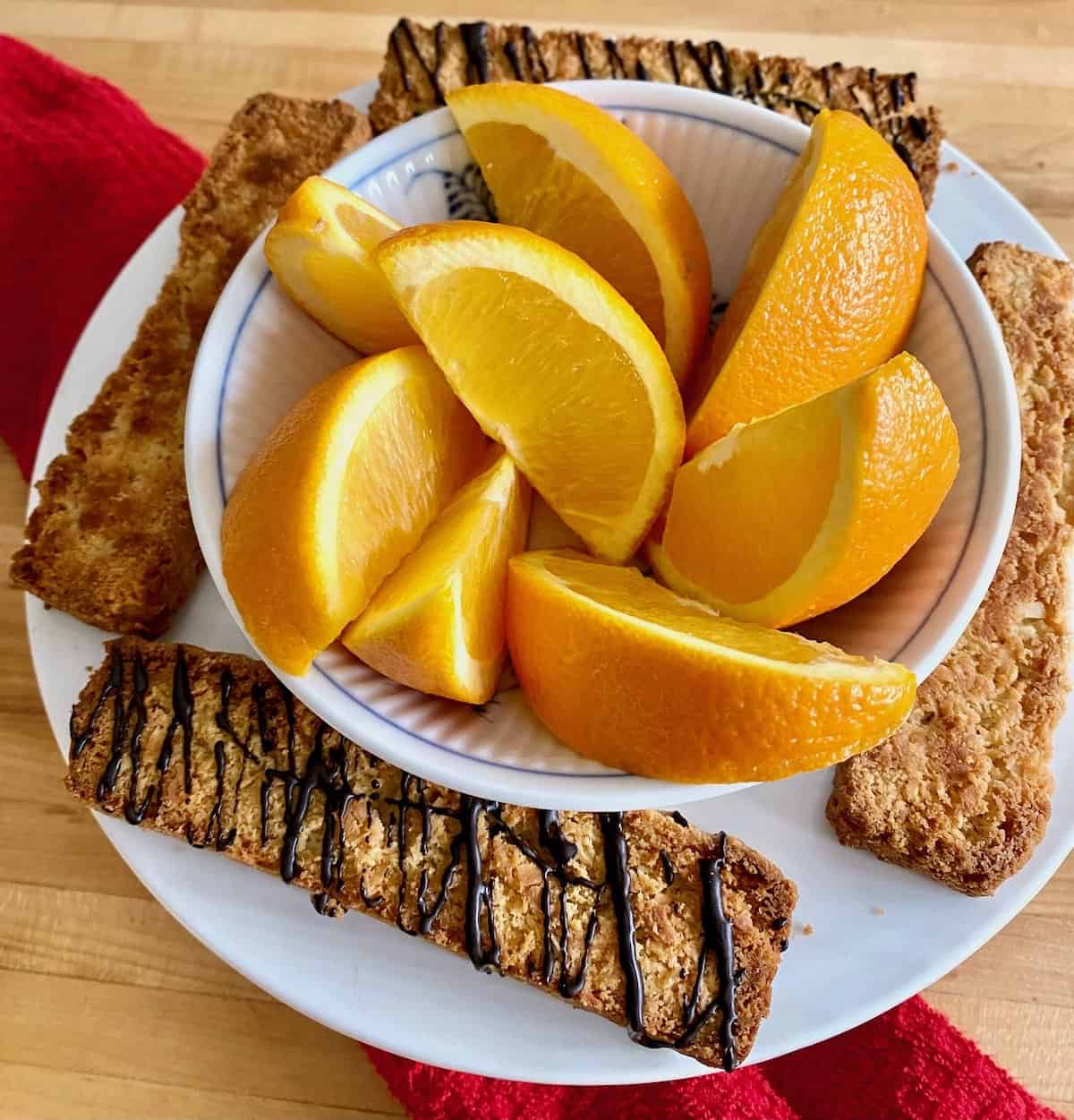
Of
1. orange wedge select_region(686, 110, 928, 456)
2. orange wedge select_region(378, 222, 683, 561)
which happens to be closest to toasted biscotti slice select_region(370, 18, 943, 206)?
orange wedge select_region(686, 110, 928, 456)

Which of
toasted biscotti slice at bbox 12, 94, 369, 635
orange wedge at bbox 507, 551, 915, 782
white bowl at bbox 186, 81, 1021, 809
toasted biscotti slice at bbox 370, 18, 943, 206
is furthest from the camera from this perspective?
toasted biscotti slice at bbox 370, 18, 943, 206

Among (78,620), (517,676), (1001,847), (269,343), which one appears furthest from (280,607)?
(1001,847)

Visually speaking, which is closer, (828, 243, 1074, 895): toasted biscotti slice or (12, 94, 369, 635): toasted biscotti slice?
(828, 243, 1074, 895): toasted biscotti slice

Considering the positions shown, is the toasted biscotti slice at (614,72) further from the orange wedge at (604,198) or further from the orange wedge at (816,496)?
the orange wedge at (816,496)

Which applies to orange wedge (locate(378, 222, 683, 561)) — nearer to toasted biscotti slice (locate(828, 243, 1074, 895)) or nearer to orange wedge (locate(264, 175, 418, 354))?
orange wedge (locate(264, 175, 418, 354))

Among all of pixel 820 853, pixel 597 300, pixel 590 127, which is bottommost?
pixel 820 853

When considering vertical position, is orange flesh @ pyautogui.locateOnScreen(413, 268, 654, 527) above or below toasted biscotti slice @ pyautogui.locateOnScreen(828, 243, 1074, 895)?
above

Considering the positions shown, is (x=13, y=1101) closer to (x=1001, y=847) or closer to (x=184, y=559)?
(x=184, y=559)
